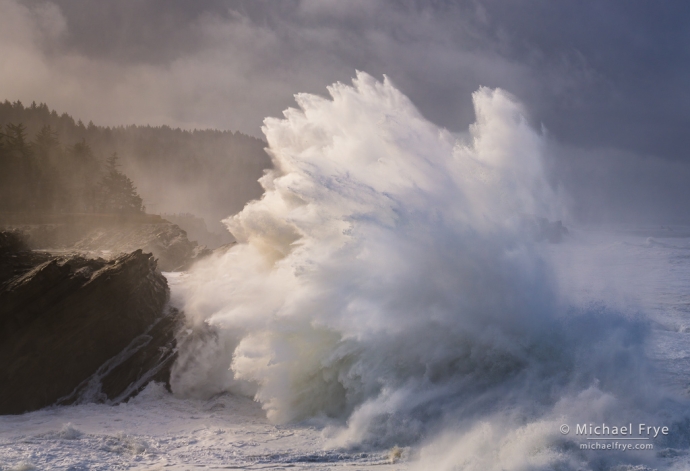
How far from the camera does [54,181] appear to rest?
47.4 meters

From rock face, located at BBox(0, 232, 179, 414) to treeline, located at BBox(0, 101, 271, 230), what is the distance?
62396 millimetres

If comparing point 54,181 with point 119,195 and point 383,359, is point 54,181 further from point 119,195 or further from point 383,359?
point 383,359

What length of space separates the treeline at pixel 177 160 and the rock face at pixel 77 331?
6240 centimetres

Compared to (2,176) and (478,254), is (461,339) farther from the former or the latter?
(2,176)

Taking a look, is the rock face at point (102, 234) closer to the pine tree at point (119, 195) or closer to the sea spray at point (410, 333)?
the pine tree at point (119, 195)

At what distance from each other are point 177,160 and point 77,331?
8138cm

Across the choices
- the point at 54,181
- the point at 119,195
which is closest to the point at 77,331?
the point at 119,195

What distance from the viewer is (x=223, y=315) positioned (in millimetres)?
16656

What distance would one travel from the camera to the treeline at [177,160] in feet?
274

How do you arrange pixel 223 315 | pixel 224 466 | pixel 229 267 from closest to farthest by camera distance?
pixel 224 466 < pixel 223 315 < pixel 229 267

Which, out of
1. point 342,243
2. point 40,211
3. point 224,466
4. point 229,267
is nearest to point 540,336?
point 342,243

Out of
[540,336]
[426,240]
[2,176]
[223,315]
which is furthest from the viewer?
[2,176]

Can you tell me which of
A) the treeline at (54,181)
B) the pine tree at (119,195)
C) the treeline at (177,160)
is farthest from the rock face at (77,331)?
the treeline at (177,160)

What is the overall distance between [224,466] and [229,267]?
10975mm
